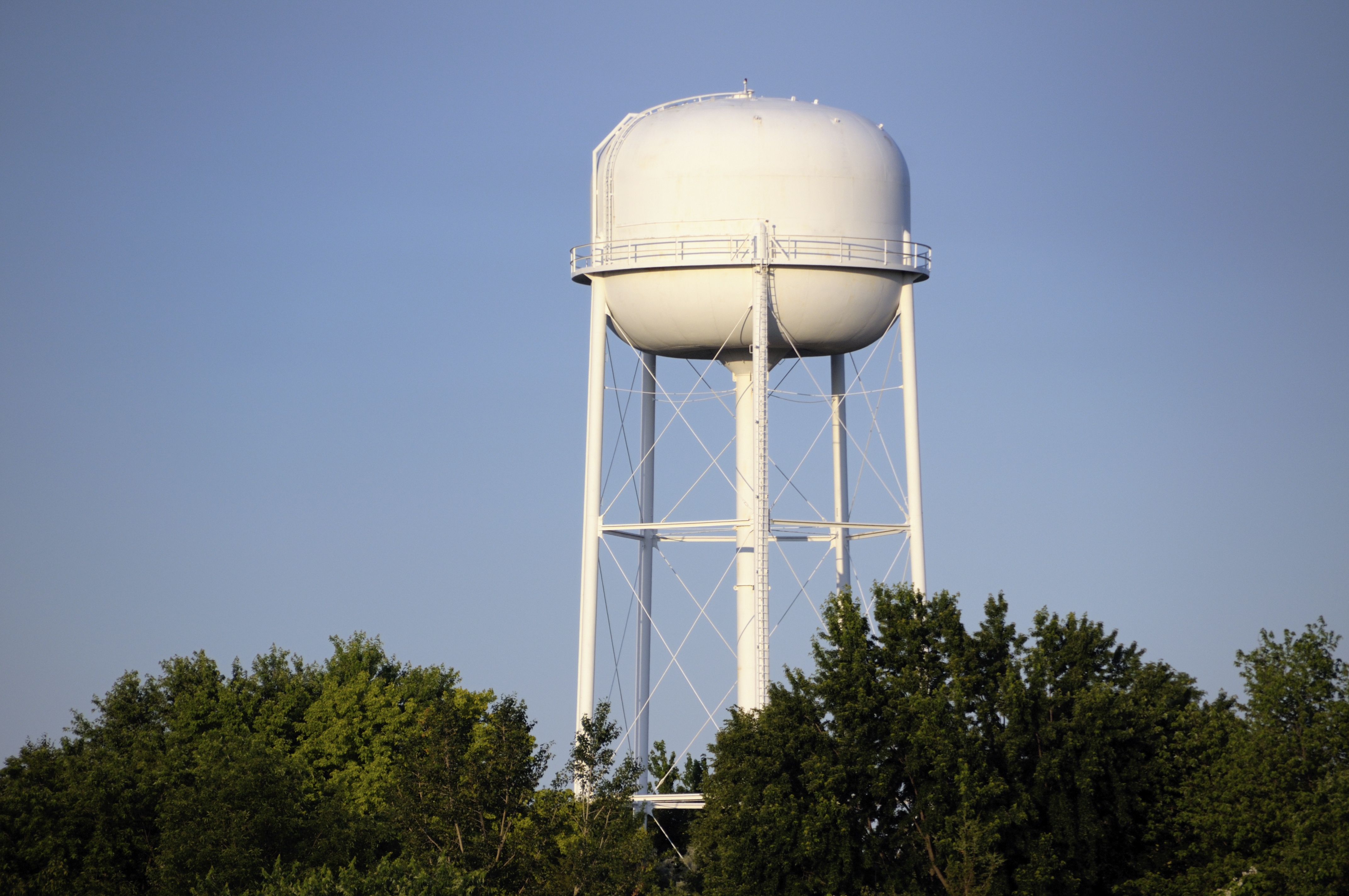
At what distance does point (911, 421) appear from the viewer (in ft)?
138

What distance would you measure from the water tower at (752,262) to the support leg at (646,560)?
1129mm

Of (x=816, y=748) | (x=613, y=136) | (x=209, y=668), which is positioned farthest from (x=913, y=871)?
(x=209, y=668)

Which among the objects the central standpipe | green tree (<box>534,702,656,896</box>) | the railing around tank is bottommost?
green tree (<box>534,702,656,896</box>)

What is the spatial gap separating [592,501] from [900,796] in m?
8.35

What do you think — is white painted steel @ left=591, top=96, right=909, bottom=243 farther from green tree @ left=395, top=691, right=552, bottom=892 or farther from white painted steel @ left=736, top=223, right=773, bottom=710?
green tree @ left=395, top=691, right=552, bottom=892

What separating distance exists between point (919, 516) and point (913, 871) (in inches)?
287

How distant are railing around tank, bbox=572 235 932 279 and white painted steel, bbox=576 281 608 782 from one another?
98 cm

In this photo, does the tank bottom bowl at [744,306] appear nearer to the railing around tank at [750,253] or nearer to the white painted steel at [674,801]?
the railing around tank at [750,253]

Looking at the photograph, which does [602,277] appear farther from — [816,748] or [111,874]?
[111,874]

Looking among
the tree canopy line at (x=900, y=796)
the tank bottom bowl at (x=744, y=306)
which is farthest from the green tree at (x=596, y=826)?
the tank bottom bowl at (x=744, y=306)

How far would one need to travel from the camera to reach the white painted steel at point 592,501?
41812 mm

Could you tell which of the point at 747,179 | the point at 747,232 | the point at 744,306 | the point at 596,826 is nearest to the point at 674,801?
the point at 596,826

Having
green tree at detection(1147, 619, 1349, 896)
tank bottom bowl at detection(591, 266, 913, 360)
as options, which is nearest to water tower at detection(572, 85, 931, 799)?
tank bottom bowl at detection(591, 266, 913, 360)

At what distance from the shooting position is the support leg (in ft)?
144
